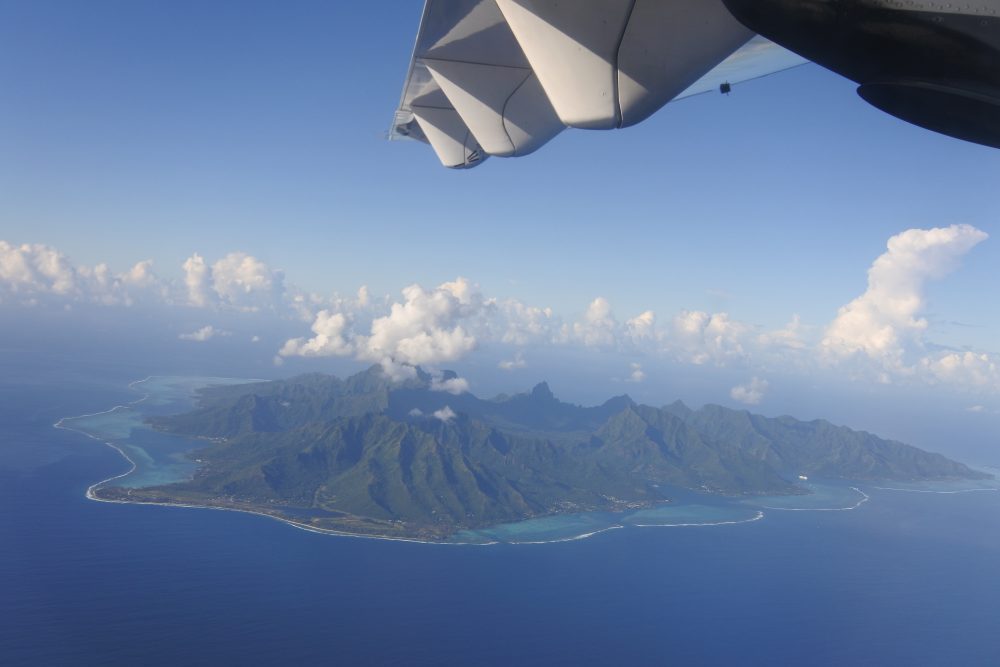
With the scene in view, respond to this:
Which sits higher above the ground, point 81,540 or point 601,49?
point 601,49

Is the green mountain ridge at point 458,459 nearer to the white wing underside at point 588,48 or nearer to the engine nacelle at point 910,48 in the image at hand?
the white wing underside at point 588,48

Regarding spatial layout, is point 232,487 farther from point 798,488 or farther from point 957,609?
point 798,488

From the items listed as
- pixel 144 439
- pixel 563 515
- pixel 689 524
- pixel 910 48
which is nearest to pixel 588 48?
pixel 910 48

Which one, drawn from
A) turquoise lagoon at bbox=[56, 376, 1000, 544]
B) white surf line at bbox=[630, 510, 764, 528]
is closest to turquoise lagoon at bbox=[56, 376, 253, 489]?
turquoise lagoon at bbox=[56, 376, 1000, 544]

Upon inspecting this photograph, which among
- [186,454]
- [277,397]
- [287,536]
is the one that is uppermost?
[277,397]

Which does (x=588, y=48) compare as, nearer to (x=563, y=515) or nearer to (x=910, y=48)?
(x=910, y=48)

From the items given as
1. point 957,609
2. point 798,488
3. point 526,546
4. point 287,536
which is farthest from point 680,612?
point 798,488
